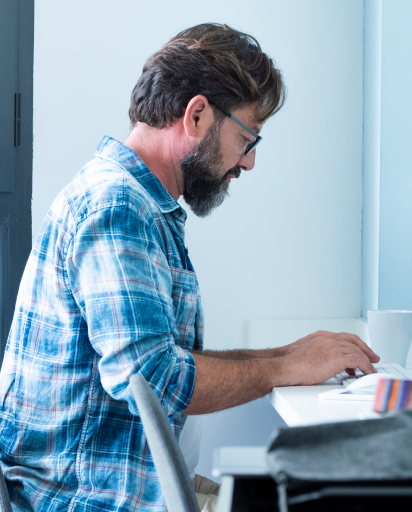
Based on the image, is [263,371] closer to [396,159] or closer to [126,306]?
[126,306]

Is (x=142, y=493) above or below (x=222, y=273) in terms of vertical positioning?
below

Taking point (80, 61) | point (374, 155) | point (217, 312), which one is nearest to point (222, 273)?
point (217, 312)

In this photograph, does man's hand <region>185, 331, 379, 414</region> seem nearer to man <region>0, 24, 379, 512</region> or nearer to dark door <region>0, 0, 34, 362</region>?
man <region>0, 24, 379, 512</region>

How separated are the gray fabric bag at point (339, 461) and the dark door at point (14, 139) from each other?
139 cm

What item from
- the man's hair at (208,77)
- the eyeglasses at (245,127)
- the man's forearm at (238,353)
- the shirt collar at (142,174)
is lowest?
the man's forearm at (238,353)

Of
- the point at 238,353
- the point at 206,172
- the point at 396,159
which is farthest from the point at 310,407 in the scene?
the point at 396,159

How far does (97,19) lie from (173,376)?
1.20 metres

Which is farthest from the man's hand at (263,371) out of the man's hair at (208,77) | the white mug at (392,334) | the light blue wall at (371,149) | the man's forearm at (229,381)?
the light blue wall at (371,149)

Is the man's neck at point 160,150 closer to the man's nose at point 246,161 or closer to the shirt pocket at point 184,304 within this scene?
the man's nose at point 246,161

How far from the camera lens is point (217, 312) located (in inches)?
62.7

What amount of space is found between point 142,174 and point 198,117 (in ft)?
0.63

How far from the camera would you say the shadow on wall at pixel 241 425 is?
1591mm

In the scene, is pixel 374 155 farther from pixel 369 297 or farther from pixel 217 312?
pixel 217 312

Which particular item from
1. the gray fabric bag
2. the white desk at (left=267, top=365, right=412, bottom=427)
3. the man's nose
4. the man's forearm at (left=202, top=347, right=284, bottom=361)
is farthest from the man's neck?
the gray fabric bag
